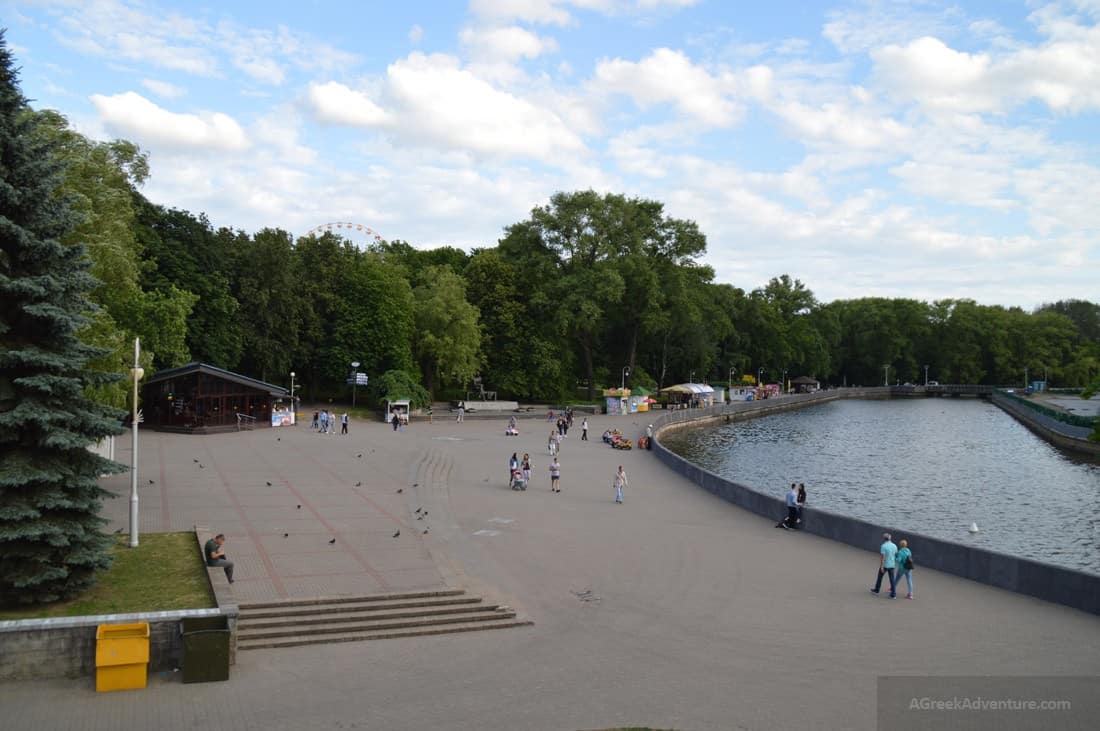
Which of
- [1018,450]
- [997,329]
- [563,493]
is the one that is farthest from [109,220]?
[997,329]

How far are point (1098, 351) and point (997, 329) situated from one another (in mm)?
21128

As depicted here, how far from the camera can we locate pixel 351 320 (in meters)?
65.1

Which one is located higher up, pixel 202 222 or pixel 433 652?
pixel 202 222

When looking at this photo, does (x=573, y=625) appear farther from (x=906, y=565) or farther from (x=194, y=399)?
(x=194, y=399)

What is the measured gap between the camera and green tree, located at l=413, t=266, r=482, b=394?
64.8 meters

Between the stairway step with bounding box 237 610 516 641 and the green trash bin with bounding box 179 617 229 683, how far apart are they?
1.46 m

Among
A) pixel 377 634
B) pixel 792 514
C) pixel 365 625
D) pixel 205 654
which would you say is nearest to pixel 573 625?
pixel 377 634

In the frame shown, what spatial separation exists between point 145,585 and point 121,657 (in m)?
3.35

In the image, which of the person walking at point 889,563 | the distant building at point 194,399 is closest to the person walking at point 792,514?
the person walking at point 889,563

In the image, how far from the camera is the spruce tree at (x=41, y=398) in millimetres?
13641

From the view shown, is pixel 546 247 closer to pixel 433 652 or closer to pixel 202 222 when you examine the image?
pixel 202 222

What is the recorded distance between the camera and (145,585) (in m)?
15.3

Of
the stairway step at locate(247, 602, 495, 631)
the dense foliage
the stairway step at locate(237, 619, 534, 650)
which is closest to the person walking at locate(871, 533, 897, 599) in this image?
the stairway step at locate(237, 619, 534, 650)

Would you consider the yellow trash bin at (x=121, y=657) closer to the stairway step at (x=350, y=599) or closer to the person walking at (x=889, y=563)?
the stairway step at (x=350, y=599)
